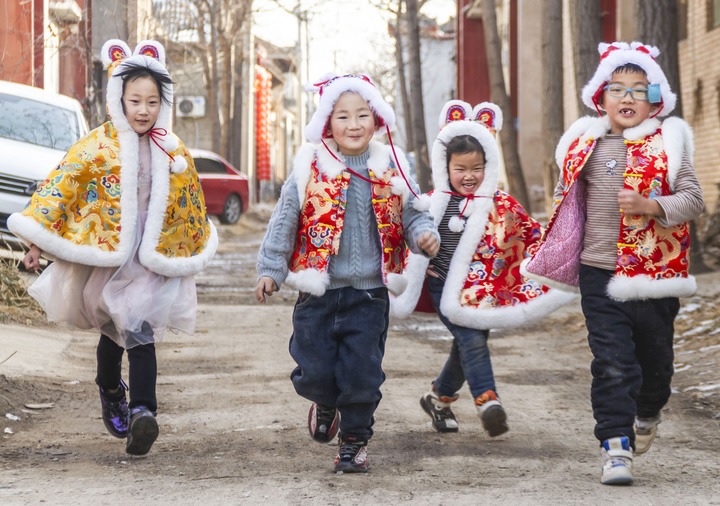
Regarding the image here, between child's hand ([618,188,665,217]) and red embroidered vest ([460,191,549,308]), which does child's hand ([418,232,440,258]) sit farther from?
red embroidered vest ([460,191,549,308])

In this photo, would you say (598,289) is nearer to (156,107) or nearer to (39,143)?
(156,107)

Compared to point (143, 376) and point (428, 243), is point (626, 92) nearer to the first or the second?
point (428, 243)

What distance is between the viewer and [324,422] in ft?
19.1

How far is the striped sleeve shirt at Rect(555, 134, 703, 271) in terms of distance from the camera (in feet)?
18.0

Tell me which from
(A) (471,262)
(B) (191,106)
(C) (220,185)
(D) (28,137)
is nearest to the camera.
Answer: (A) (471,262)

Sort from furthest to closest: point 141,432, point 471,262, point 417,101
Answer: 1. point 417,101
2. point 471,262
3. point 141,432

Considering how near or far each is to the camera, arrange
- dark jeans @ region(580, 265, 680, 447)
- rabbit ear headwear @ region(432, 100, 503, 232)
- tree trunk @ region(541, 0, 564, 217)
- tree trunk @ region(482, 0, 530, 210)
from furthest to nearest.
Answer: tree trunk @ region(482, 0, 530, 210), tree trunk @ region(541, 0, 564, 217), rabbit ear headwear @ region(432, 100, 503, 232), dark jeans @ region(580, 265, 680, 447)

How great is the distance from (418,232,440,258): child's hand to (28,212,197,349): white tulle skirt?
1.21 metres

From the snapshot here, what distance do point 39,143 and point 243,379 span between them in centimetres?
630

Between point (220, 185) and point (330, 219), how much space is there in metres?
24.5

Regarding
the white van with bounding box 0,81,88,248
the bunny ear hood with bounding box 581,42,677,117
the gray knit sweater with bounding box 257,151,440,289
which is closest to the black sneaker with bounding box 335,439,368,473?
the gray knit sweater with bounding box 257,151,440,289

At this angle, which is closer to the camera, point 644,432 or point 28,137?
point 644,432

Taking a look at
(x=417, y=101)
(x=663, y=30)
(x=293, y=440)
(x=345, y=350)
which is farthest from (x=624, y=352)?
(x=417, y=101)

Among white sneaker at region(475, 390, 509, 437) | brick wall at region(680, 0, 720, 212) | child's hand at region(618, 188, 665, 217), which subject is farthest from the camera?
brick wall at region(680, 0, 720, 212)
